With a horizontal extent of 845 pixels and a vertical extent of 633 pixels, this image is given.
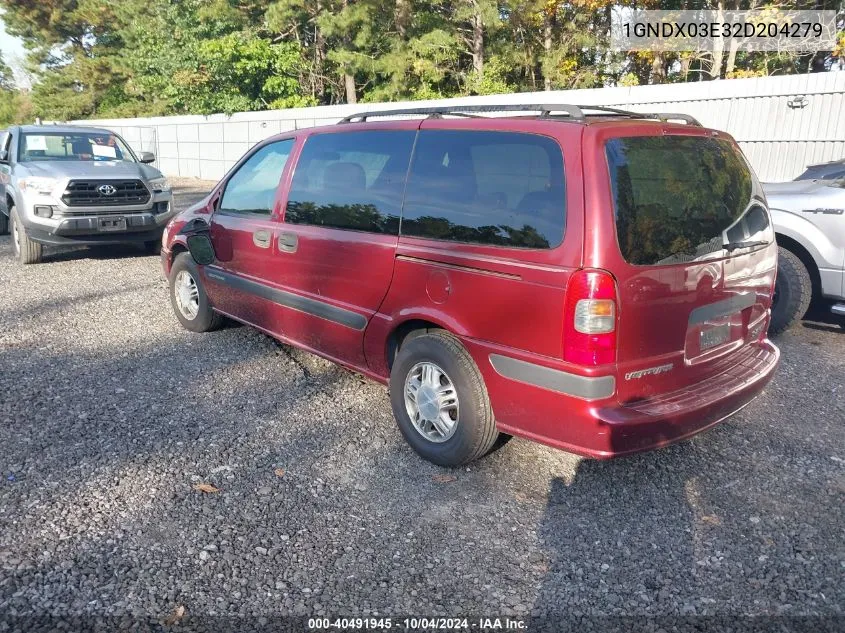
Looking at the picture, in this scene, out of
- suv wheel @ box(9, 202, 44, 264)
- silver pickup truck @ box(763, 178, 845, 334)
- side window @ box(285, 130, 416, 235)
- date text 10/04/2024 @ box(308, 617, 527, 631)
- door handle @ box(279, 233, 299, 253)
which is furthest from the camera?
suv wheel @ box(9, 202, 44, 264)

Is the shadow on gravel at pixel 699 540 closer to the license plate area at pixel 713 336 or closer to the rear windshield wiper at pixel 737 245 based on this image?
the license plate area at pixel 713 336

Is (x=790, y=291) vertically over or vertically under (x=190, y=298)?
over

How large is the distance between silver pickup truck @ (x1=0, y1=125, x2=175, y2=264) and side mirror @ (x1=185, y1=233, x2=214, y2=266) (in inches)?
145

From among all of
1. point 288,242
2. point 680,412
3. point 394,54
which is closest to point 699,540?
point 680,412

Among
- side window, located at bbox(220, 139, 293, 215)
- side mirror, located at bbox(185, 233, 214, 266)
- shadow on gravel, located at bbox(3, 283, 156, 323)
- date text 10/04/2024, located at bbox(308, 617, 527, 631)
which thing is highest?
side window, located at bbox(220, 139, 293, 215)

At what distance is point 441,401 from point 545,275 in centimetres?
97

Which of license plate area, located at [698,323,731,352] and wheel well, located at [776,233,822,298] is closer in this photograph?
license plate area, located at [698,323,731,352]

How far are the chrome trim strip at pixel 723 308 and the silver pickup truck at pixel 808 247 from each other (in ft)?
8.49

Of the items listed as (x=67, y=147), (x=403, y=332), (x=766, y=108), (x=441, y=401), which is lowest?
(x=441, y=401)

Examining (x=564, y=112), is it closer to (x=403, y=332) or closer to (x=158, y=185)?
(x=403, y=332)

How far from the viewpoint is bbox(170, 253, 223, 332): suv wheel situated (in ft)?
19.2

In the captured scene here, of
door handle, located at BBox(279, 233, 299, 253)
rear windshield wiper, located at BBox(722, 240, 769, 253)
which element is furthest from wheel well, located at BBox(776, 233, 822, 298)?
door handle, located at BBox(279, 233, 299, 253)

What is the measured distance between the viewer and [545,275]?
3121 millimetres

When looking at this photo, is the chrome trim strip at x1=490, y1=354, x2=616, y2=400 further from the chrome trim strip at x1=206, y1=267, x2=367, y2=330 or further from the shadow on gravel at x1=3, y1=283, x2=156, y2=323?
the shadow on gravel at x1=3, y1=283, x2=156, y2=323
